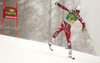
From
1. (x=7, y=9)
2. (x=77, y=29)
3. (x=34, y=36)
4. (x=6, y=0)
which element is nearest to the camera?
(x=7, y=9)

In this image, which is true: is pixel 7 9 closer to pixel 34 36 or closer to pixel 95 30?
pixel 34 36

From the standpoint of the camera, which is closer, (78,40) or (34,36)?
(34,36)

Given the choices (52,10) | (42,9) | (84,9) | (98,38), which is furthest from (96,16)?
(42,9)

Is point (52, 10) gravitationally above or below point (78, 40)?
above

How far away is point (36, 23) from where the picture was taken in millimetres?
3486

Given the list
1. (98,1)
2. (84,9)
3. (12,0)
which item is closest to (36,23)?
(12,0)

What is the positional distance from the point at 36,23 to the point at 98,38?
2183mm

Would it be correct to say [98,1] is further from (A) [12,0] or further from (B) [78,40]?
(A) [12,0]

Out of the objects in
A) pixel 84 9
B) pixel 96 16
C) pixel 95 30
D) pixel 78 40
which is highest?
pixel 84 9

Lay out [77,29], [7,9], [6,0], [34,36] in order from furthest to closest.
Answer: [77,29] → [34,36] → [6,0] → [7,9]

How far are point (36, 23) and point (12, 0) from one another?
0.95 meters

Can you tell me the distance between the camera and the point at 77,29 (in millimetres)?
3875

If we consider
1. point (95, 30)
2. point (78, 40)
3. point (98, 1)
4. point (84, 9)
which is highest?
point (98, 1)

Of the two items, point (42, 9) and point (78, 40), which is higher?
point (42, 9)
